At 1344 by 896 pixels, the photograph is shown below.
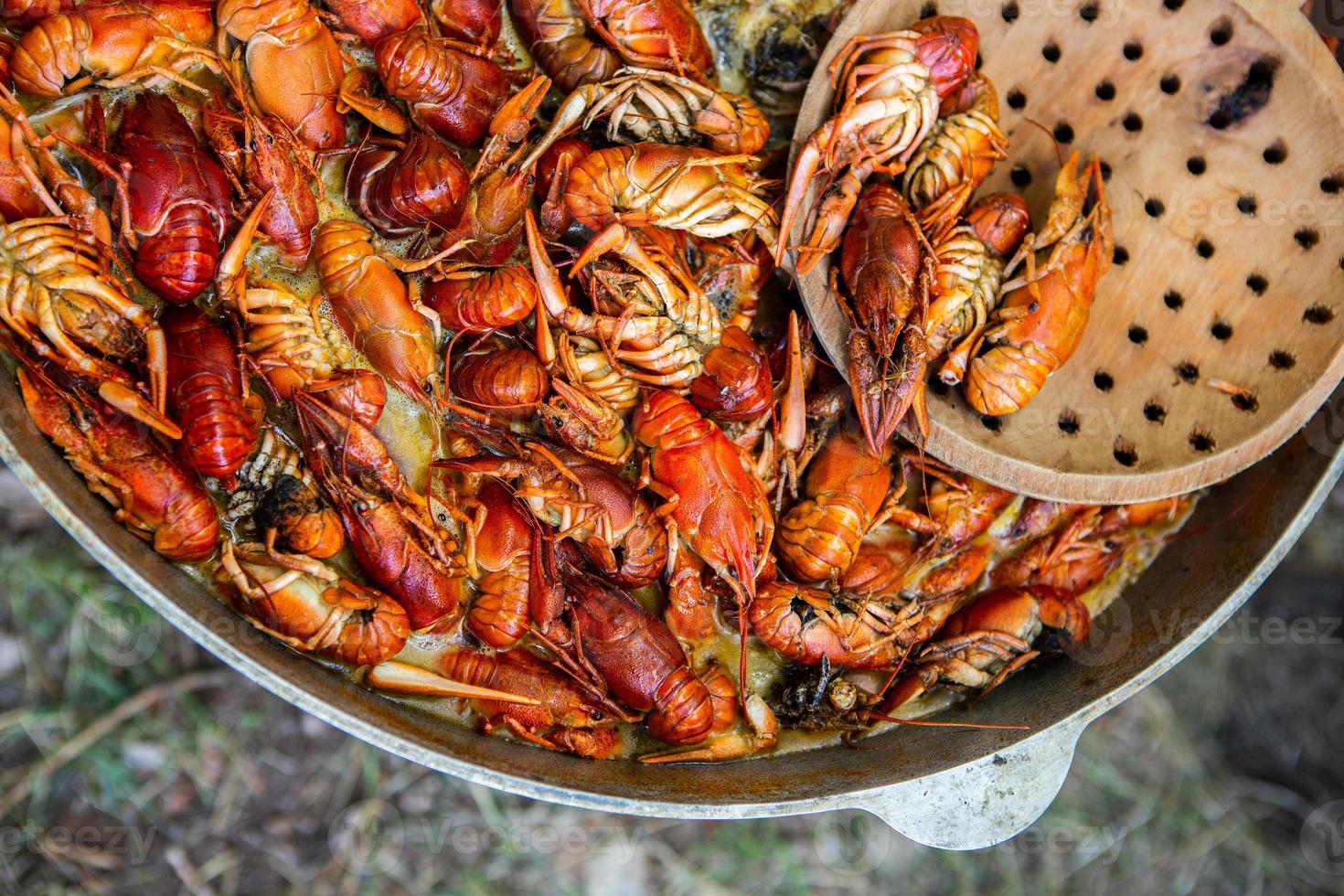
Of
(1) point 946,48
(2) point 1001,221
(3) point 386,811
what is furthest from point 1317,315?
(3) point 386,811

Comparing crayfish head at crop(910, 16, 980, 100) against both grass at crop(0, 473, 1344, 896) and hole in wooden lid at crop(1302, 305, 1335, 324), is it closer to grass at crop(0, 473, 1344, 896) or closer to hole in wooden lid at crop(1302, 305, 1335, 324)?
hole in wooden lid at crop(1302, 305, 1335, 324)

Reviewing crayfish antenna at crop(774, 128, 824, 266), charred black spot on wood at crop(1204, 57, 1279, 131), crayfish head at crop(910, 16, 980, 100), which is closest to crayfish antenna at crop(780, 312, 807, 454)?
crayfish antenna at crop(774, 128, 824, 266)

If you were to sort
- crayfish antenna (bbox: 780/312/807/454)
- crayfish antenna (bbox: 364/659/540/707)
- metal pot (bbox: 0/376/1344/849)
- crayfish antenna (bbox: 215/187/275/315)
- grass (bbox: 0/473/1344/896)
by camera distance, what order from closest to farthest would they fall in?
1. metal pot (bbox: 0/376/1344/849)
2. crayfish antenna (bbox: 215/187/275/315)
3. crayfish antenna (bbox: 364/659/540/707)
4. crayfish antenna (bbox: 780/312/807/454)
5. grass (bbox: 0/473/1344/896)

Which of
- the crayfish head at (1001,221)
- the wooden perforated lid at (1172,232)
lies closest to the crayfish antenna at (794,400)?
the wooden perforated lid at (1172,232)

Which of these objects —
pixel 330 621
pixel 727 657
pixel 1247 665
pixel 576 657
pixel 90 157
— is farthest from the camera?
pixel 1247 665

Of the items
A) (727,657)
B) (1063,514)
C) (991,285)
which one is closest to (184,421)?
(727,657)

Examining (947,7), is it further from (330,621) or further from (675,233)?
(330,621)

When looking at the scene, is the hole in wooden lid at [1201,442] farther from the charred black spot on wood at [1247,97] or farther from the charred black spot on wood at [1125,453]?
the charred black spot on wood at [1247,97]
